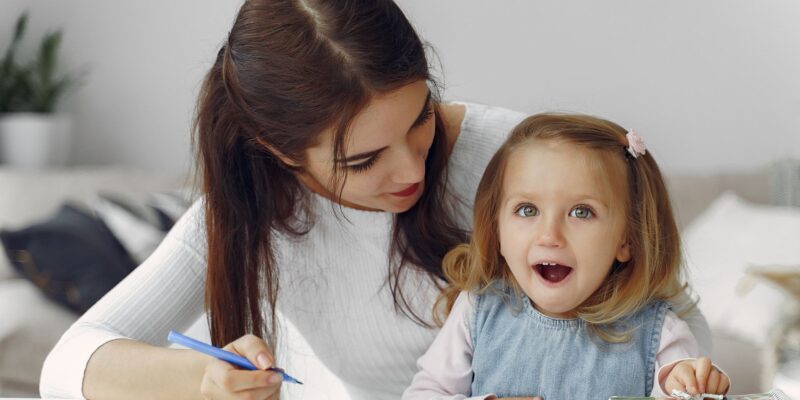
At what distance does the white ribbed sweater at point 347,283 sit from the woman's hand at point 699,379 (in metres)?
0.48

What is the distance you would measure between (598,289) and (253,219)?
0.49m

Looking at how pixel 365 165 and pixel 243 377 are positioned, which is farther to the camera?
pixel 365 165

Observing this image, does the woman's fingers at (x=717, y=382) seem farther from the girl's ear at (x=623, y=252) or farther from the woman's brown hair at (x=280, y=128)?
the woman's brown hair at (x=280, y=128)

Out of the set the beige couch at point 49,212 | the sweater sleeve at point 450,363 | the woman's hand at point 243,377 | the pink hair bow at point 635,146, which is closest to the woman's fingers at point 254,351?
the woman's hand at point 243,377

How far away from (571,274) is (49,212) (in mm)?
2564

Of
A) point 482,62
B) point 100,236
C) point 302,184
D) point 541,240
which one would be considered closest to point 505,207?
point 541,240

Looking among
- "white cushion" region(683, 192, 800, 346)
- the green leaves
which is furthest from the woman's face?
the green leaves

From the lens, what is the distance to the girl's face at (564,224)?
1.11 m

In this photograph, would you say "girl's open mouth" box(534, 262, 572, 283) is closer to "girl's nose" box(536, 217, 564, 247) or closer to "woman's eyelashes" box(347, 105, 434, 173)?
"girl's nose" box(536, 217, 564, 247)

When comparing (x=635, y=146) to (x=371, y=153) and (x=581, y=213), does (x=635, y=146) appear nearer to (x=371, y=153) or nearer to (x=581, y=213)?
(x=581, y=213)

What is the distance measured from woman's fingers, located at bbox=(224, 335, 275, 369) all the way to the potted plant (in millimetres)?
2954

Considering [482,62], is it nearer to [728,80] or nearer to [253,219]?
[728,80]

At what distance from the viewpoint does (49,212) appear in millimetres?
3289

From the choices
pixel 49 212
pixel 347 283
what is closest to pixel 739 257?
pixel 347 283
